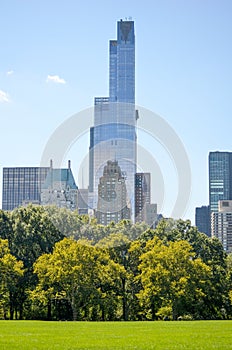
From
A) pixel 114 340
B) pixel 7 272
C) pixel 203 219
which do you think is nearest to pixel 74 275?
pixel 7 272

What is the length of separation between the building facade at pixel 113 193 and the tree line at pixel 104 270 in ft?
13.1

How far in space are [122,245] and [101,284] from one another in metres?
4.24

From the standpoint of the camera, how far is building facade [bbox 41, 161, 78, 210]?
39.2 meters

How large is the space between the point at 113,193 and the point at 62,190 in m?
9.14

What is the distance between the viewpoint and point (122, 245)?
46.9 m

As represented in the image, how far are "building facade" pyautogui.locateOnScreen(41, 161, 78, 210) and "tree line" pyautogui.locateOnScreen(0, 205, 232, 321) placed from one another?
90 centimetres

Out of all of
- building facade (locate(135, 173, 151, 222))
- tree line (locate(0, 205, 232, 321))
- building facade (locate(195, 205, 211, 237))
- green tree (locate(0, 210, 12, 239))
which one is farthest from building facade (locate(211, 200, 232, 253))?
building facade (locate(135, 173, 151, 222))

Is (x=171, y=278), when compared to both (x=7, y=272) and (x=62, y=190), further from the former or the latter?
(x=7, y=272)

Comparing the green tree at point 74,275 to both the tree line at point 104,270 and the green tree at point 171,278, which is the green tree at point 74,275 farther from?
the green tree at point 171,278

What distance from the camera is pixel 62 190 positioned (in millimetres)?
45062

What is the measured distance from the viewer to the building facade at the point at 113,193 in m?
36.5

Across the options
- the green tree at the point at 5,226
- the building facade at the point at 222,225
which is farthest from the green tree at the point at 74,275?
the building facade at the point at 222,225

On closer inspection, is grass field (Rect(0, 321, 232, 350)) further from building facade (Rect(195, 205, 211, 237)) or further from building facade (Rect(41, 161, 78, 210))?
building facade (Rect(195, 205, 211, 237))

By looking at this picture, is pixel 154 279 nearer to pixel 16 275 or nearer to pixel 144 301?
pixel 144 301
